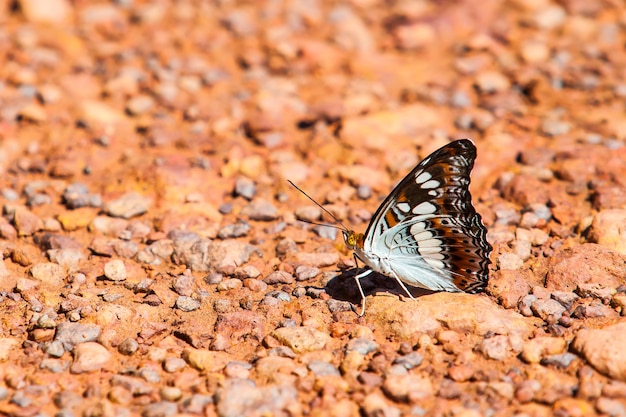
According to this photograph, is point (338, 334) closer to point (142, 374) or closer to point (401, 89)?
point (142, 374)

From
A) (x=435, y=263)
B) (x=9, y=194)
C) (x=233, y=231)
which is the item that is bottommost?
(x=9, y=194)

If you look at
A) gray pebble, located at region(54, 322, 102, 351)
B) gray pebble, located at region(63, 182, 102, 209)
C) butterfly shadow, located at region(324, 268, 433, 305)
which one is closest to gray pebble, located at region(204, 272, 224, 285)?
butterfly shadow, located at region(324, 268, 433, 305)

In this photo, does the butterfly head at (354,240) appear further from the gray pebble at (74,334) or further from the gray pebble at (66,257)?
the gray pebble at (66,257)

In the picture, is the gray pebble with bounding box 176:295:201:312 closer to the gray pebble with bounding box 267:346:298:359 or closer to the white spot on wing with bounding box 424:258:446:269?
the gray pebble with bounding box 267:346:298:359

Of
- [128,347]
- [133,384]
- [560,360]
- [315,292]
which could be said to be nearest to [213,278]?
[315,292]

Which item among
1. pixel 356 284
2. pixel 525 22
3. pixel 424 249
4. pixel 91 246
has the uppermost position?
pixel 525 22

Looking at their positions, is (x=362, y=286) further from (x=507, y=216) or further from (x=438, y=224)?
(x=507, y=216)

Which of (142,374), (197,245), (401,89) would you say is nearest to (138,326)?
(142,374)
